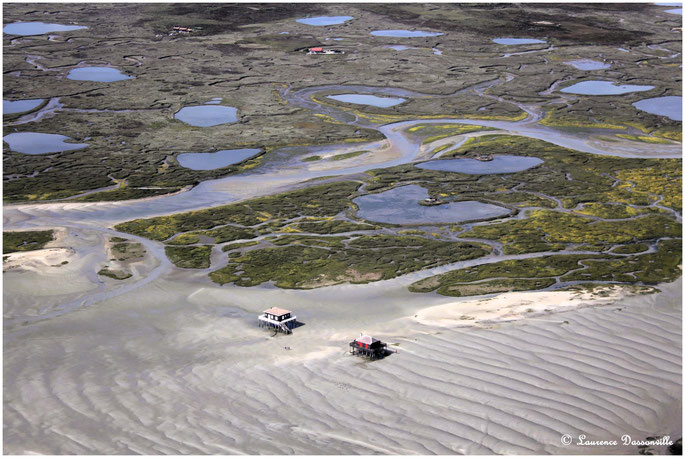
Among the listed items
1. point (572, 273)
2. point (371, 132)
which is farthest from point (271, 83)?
point (572, 273)

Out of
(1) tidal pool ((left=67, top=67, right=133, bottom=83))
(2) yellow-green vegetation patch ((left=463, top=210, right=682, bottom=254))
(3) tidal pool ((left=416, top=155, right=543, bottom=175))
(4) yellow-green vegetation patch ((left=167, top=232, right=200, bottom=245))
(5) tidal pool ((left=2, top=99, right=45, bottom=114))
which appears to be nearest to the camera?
(2) yellow-green vegetation patch ((left=463, top=210, right=682, bottom=254))

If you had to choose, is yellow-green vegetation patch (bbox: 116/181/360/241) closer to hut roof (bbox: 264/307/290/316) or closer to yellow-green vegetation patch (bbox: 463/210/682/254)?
yellow-green vegetation patch (bbox: 463/210/682/254)

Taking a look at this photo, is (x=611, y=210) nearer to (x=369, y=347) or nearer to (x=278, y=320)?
(x=278, y=320)

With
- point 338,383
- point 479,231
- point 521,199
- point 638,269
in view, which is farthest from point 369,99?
point 338,383

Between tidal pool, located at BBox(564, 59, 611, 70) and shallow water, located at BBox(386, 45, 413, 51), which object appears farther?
shallow water, located at BBox(386, 45, 413, 51)

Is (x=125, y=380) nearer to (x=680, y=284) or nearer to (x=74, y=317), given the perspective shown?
(x=74, y=317)

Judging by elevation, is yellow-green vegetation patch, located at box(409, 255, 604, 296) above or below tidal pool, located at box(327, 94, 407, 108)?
below

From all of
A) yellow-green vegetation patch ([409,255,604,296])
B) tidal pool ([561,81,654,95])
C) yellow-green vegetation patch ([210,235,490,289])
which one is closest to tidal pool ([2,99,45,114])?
yellow-green vegetation patch ([210,235,490,289])
